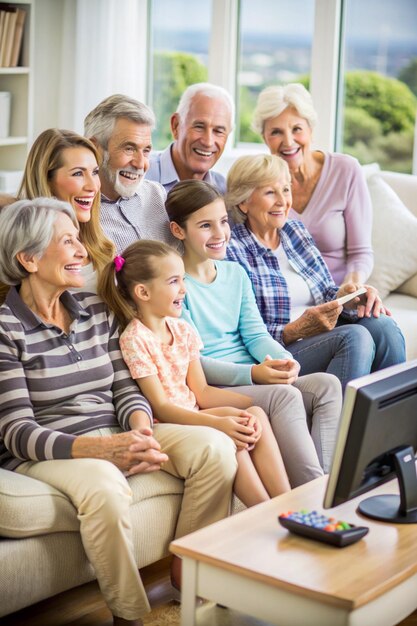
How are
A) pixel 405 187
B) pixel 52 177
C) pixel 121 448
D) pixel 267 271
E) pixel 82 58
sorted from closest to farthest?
pixel 121 448
pixel 52 177
pixel 267 271
pixel 405 187
pixel 82 58

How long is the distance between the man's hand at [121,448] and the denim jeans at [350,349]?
0.99m

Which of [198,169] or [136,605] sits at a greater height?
[198,169]

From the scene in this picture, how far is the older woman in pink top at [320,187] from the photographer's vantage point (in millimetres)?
3861

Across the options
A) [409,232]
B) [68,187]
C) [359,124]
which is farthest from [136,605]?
[359,124]

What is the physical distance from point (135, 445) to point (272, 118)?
1.84 meters

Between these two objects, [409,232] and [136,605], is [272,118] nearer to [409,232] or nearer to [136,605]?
[409,232]

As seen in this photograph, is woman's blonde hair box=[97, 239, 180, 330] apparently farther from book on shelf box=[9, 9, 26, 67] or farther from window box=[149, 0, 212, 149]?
window box=[149, 0, 212, 149]

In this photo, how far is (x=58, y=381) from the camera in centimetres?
256

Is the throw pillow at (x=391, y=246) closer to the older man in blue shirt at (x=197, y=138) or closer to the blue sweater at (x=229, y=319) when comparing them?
the older man in blue shirt at (x=197, y=138)

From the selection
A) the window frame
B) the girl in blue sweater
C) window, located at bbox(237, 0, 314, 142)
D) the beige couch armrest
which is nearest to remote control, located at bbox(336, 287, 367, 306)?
the girl in blue sweater

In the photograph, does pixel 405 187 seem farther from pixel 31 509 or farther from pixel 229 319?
pixel 31 509

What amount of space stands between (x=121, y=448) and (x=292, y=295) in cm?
128

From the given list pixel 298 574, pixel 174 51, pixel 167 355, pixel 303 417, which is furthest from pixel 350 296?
pixel 174 51

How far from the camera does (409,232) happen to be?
4207mm
